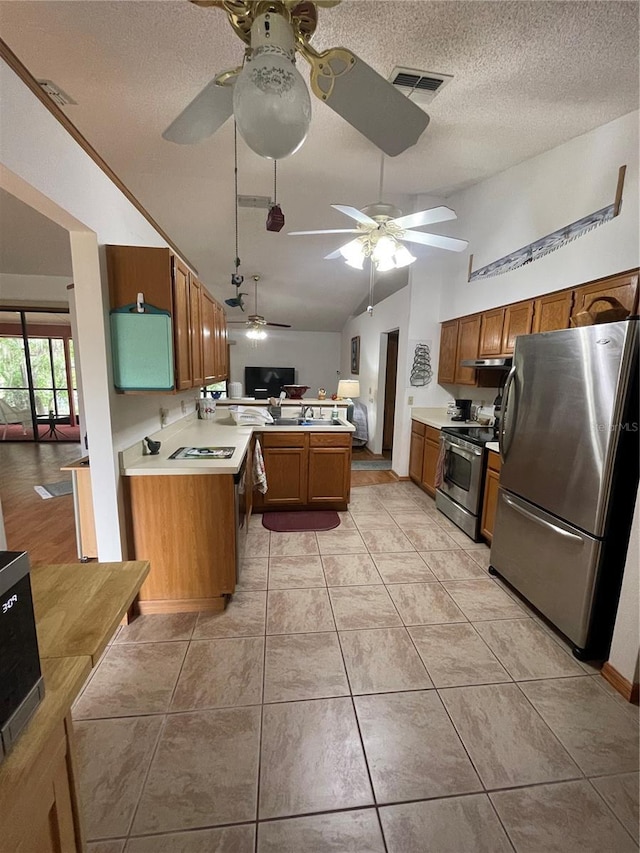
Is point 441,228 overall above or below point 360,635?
above

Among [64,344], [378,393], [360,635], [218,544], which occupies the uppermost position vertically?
[64,344]

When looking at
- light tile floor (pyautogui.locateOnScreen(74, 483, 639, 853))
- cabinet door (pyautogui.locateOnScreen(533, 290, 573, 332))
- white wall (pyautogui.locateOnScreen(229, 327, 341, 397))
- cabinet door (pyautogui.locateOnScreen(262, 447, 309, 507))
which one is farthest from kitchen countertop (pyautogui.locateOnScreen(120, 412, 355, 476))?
white wall (pyautogui.locateOnScreen(229, 327, 341, 397))

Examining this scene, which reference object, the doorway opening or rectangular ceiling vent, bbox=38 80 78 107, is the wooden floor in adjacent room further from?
the doorway opening

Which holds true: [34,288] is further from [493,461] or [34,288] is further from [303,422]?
[493,461]

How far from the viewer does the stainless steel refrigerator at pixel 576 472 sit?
5.71 ft

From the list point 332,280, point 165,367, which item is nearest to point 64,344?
point 332,280

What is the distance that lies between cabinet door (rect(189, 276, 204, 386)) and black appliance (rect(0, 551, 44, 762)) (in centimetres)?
191

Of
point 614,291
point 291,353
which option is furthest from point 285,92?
point 291,353

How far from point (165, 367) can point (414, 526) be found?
257 centimetres

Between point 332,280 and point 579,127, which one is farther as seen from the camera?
point 332,280

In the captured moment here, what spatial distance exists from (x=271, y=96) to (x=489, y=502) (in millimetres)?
2922

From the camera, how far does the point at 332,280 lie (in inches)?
241

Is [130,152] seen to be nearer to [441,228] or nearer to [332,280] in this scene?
[441,228]

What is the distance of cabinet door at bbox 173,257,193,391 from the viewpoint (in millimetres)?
2000
